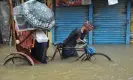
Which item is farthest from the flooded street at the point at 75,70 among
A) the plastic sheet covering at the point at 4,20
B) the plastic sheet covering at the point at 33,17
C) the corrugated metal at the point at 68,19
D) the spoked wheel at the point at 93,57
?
the corrugated metal at the point at 68,19

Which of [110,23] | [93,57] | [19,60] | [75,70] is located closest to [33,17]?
[19,60]

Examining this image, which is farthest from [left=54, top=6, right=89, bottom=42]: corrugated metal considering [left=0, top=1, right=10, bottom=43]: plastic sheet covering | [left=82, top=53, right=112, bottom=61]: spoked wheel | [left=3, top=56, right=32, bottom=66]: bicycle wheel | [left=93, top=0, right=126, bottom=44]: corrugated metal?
[left=3, top=56, right=32, bottom=66]: bicycle wheel

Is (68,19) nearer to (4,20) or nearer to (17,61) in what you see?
(4,20)

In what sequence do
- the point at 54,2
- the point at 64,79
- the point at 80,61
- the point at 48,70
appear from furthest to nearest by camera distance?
the point at 54,2
the point at 80,61
the point at 48,70
the point at 64,79

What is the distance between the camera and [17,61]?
9.95 m

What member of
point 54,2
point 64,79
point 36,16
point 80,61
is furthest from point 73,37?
point 54,2

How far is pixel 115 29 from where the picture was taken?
14.2 meters

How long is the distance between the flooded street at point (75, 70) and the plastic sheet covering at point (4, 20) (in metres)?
2.93

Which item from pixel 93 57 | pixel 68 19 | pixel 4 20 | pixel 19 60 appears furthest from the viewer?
pixel 68 19

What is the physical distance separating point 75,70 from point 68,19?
4.96 metres

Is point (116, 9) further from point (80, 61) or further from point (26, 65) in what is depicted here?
point (26, 65)

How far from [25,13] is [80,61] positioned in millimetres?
2061

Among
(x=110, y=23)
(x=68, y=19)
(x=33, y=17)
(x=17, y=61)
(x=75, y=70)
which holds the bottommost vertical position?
(x=75, y=70)

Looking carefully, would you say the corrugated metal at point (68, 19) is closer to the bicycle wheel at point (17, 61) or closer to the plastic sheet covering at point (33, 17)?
the plastic sheet covering at point (33, 17)
